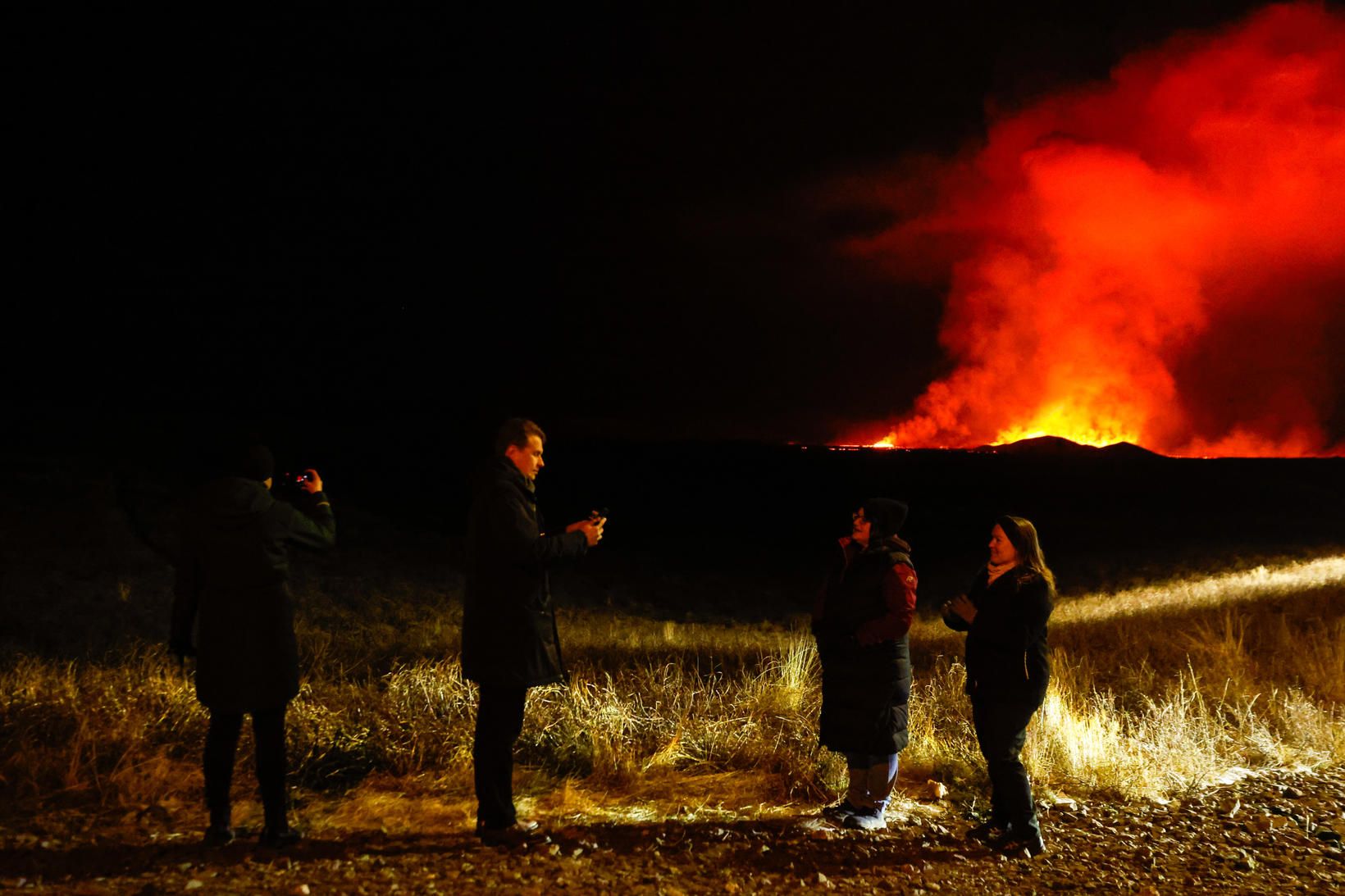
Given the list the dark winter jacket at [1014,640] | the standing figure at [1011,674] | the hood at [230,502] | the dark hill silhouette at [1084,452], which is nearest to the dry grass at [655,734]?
the standing figure at [1011,674]

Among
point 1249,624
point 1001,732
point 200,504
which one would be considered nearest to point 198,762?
point 200,504

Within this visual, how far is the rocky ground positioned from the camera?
3.91 m

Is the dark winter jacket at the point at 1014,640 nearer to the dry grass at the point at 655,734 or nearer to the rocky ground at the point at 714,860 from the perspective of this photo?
the rocky ground at the point at 714,860

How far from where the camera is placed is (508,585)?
4348mm

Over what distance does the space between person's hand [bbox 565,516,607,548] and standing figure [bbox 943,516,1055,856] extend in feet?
6.83

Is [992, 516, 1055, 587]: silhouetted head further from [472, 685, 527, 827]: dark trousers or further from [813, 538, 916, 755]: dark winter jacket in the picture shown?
[472, 685, 527, 827]: dark trousers

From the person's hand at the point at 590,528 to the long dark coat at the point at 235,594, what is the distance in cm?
140

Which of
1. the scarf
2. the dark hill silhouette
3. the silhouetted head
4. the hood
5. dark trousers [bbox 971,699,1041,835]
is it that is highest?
the dark hill silhouette

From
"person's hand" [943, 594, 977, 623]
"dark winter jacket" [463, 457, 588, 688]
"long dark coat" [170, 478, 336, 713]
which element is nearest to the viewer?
"long dark coat" [170, 478, 336, 713]

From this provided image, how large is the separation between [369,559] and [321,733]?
17.7m

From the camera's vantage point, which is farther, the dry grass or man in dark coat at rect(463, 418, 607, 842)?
the dry grass

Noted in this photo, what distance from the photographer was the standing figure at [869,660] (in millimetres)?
4707

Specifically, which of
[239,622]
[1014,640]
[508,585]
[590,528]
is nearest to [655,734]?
[590,528]

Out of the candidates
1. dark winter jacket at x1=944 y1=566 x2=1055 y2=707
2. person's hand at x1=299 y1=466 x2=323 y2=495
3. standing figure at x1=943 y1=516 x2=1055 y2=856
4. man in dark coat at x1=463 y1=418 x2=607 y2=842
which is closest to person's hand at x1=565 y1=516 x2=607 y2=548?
man in dark coat at x1=463 y1=418 x2=607 y2=842
